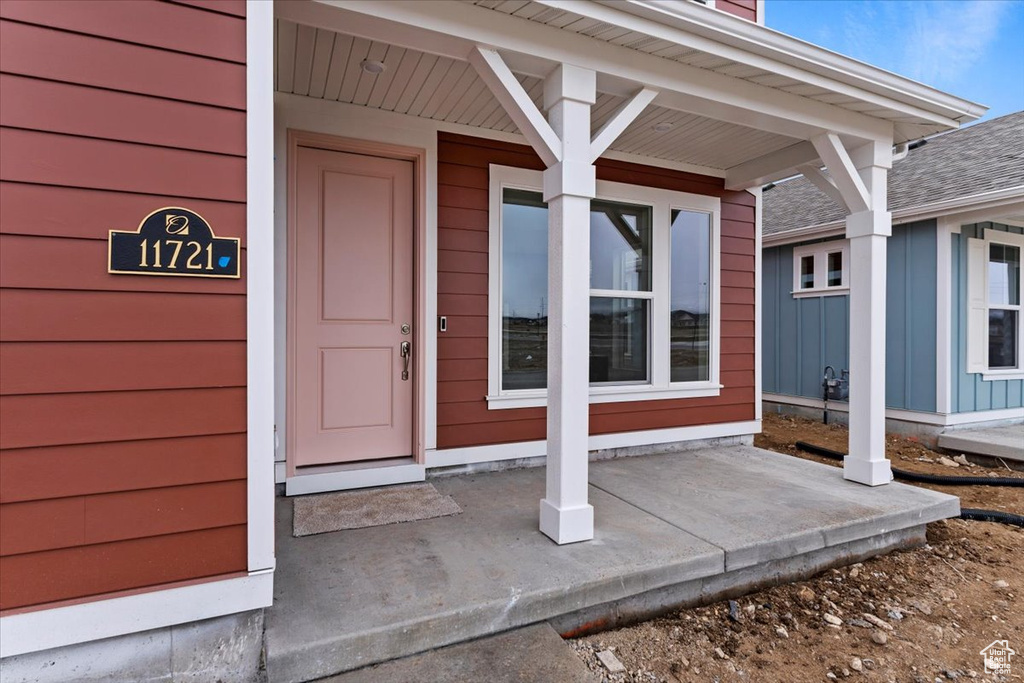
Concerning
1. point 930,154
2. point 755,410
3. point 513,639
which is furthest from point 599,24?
Result: point 930,154

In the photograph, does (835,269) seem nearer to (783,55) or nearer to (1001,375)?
(1001,375)

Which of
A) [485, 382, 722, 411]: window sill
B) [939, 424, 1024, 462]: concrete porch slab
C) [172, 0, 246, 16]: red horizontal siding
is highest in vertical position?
[172, 0, 246, 16]: red horizontal siding

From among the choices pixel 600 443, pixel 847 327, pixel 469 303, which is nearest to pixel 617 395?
pixel 600 443

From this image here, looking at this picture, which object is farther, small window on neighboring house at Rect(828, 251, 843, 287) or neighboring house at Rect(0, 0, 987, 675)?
small window on neighboring house at Rect(828, 251, 843, 287)

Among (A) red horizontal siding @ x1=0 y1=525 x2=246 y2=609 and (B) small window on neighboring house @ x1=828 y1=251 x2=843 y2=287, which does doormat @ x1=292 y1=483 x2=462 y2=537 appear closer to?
(A) red horizontal siding @ x1=0 y1=525 x2=246 y2=609

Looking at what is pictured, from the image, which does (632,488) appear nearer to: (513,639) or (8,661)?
(513,639)

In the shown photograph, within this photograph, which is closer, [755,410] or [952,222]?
[755,410]

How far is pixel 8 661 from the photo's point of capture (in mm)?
1548

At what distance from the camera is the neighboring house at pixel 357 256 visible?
1588mm

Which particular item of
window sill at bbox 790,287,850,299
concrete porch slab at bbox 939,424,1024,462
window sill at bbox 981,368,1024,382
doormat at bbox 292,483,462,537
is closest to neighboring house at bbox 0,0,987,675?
doormat at bbox 292,483,462,537

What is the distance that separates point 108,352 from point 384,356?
1808mm

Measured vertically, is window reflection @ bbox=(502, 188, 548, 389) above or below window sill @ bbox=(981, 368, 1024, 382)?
above

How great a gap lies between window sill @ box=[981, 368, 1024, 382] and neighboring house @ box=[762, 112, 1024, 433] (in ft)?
0.05

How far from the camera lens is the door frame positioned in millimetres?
3076
